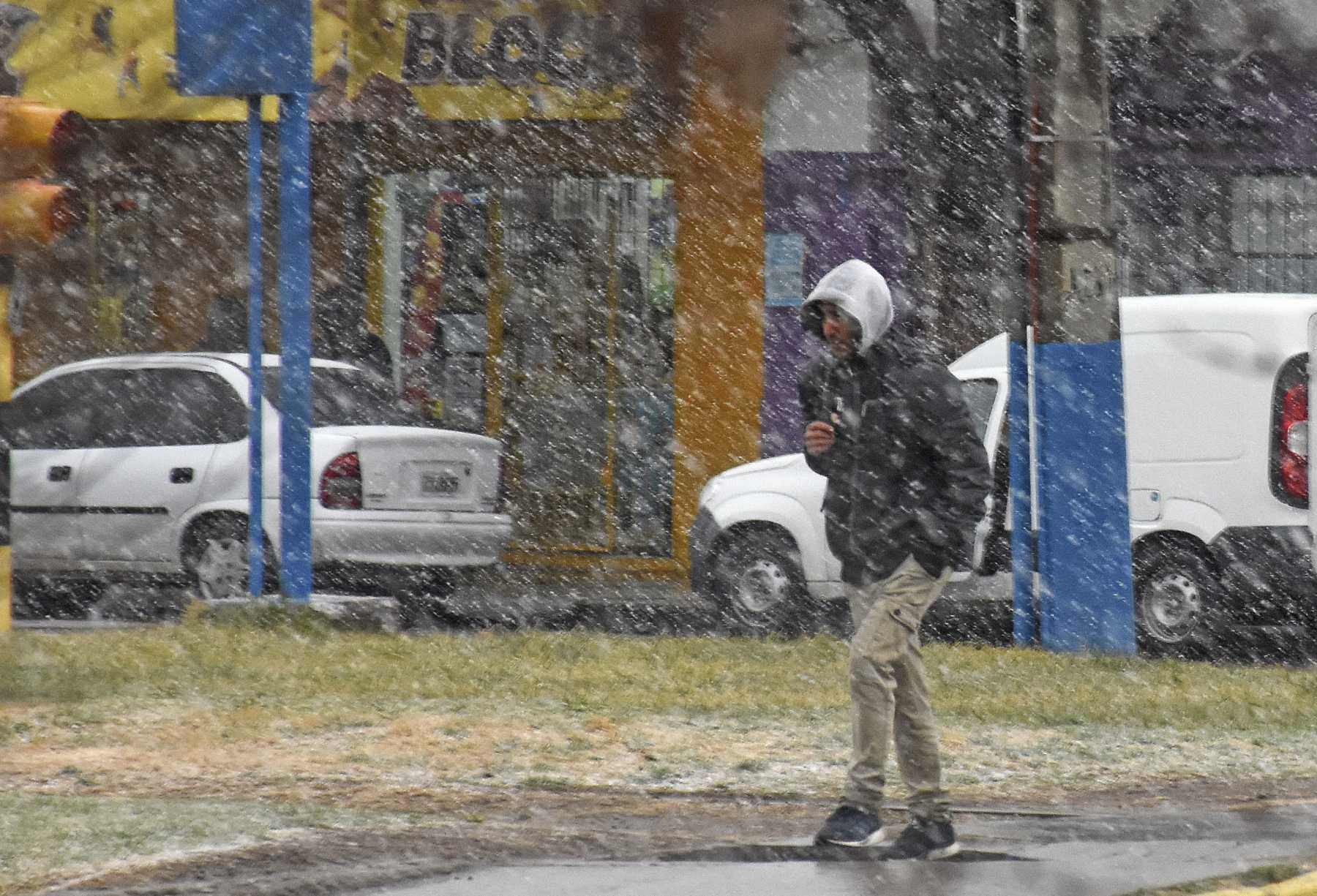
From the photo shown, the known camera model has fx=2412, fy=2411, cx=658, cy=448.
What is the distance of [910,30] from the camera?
12555 mm

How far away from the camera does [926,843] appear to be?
6.79m

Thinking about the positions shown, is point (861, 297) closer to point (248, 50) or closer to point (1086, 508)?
point (1086, 508)

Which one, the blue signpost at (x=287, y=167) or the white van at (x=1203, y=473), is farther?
the blue signpost at (x=287, y=167)

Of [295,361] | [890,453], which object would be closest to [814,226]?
[295,361]

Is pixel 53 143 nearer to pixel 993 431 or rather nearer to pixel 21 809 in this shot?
pixel 21 809

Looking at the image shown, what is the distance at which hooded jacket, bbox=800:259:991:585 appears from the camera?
673 cm

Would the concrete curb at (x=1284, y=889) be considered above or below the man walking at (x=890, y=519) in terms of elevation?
below

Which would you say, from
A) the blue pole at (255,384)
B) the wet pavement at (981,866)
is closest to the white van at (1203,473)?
the blue pole at (255,384)

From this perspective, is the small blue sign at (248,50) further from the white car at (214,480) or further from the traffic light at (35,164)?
the traffic light at (35,164)

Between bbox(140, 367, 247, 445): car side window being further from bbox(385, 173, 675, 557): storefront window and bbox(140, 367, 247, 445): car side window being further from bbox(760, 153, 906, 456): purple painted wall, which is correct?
bbox(760, 153, 906, 456): purple painted wall

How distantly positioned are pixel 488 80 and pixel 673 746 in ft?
32.6

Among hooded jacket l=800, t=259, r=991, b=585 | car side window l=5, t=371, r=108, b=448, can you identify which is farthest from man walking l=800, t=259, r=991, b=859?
car side window l=5, t=371, r=108, b=448

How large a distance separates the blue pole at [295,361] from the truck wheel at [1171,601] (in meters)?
4.50

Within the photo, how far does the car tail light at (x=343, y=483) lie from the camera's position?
46.2ft
